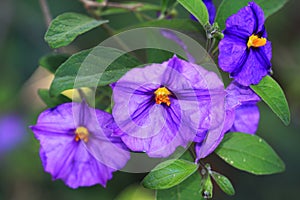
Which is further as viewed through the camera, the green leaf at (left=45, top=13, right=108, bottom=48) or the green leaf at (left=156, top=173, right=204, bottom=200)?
the green leaf at (left=156, top=173, right=204, bottom=200)

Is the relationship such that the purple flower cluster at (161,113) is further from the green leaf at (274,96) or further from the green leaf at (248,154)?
the green leaf at (248,154)

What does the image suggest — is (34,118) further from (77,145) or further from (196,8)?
(196,8)

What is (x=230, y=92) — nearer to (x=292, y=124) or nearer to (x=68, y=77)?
(x=68, y=77)

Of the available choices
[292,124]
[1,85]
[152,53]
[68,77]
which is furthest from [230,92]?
[1,85]

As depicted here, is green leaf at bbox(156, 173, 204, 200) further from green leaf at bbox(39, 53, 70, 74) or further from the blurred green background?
the blurred green background

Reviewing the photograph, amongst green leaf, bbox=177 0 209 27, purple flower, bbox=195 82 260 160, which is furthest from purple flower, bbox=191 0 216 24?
purple flower, bbox=195 82 260 160

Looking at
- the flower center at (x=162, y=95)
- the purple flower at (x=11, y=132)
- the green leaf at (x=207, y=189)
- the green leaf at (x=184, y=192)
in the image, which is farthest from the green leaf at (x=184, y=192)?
the purple flower at (x=11, y=132)

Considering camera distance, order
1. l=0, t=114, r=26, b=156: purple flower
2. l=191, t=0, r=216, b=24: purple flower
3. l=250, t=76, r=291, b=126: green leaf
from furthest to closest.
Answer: l=0, t=114, r=26, b=156: purple flower < l=191, t=0, r=216, b=24: purple flower < l=250, t=76, r=291, b=126: green leaf
